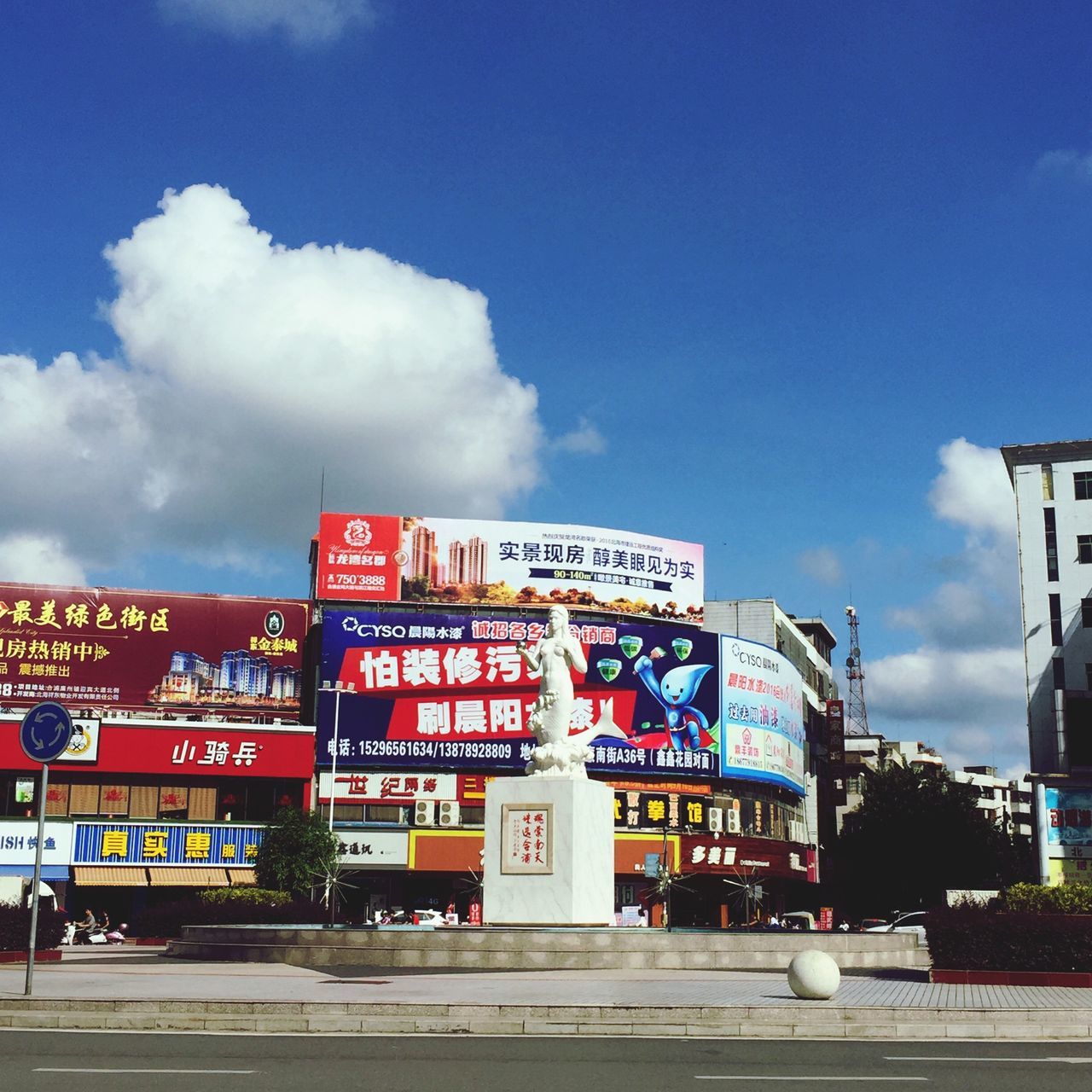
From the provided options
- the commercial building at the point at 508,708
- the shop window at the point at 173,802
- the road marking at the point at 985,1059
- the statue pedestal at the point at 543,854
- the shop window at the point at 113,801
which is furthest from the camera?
the commercial building at the point at 508,708

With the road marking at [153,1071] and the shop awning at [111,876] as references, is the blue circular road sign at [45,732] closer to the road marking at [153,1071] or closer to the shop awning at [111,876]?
the road marking at [153,1071]

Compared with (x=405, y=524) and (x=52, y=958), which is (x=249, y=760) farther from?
(x=52, y=958)

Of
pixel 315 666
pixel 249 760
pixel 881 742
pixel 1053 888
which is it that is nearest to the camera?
pixel 1053 888

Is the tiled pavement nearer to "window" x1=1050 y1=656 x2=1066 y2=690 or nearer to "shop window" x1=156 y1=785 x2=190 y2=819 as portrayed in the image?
"shop window" x1=156 y1=785 x2=190 y2=819

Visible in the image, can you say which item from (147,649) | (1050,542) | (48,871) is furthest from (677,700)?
(48,871)

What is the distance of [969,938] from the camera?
→ 75.6 feet

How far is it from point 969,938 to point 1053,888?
3.25 m

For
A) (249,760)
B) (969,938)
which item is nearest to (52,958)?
(969,938)

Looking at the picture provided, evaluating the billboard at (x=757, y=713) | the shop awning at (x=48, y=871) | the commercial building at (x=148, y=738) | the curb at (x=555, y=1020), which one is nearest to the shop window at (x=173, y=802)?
the commercial building at (x=148, y=738)

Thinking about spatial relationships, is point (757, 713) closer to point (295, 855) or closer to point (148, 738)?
point (295, 855)

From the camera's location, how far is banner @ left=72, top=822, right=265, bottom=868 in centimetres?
6103

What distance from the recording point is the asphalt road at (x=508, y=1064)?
435 inches

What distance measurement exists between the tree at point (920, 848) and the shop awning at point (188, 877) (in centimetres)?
3443

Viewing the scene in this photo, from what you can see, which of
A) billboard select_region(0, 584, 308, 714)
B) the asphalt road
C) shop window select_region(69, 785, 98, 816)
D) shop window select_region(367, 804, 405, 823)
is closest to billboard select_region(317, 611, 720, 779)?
shop window select_region(367, 804, 405, 823)
